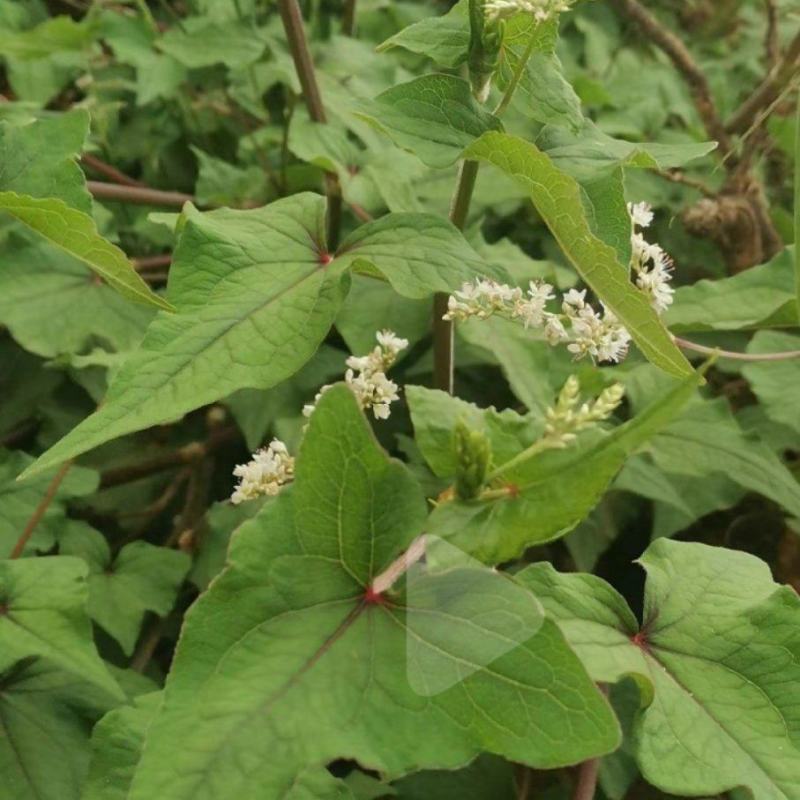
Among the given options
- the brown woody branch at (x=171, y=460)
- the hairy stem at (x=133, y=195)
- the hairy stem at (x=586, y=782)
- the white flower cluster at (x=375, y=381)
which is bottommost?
the brown woody branch at (x=171, y=460)

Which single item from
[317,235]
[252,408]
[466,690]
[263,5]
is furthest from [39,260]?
[466,690]

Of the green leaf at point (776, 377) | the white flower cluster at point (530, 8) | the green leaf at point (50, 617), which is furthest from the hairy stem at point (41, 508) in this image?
the green leaf at point (776, 377)

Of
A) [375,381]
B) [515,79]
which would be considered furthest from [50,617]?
[515,79]

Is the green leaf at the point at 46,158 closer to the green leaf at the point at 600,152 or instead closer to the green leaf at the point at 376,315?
the green leaf at the point at 376,315

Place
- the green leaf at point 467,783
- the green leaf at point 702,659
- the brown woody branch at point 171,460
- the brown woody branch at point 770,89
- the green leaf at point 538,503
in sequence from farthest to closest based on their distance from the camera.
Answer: the brown woody branch at point 770,89
the brown woody branch at point 171,460
the green leaf at point 467,783
the green leaf at point 702,659
the green leaf at point 538,503

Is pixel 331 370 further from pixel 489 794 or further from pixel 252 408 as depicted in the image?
pixel 489 794

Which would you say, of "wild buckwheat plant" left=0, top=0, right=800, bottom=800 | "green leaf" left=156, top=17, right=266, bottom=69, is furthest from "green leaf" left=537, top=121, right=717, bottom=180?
"green leaf" left=156, top=17, right=266, bottom=69

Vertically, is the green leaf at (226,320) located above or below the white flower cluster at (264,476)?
above

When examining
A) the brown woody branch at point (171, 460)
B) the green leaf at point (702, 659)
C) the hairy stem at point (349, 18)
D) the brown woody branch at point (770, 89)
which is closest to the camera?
the green leaf at point (702, 659)
